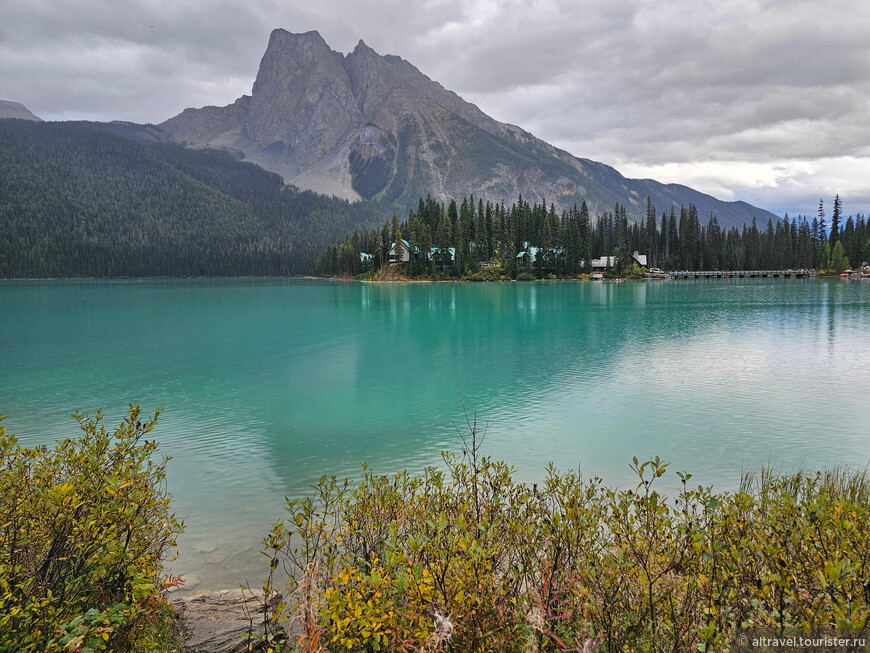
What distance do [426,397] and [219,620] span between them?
20872 millimetres

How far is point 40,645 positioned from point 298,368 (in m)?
34.2

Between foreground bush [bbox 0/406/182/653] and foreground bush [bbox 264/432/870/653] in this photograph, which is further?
foreground bush [bbox 0/406/182/653]

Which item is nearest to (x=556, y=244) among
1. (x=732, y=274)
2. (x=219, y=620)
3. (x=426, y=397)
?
(x=732, y=274)

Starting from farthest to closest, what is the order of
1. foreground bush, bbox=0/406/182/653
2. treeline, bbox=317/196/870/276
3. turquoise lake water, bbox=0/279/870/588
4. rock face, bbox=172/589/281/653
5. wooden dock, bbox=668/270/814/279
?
wooden dock, bbox=668/270/814/279
treeline, bbox=317/196/870/276
turquoise lake water, bbox=0/279/870/588
rock face, bbox=172/589/281/653
foreground bush, bbox=0/406/182/653

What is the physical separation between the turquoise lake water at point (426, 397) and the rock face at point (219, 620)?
1.83 m

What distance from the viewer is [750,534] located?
797 centimetres

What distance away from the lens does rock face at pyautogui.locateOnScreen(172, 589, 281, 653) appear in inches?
307

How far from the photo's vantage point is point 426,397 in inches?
1148

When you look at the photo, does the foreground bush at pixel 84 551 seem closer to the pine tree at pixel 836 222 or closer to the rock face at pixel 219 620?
the rock face at pixel 219 620

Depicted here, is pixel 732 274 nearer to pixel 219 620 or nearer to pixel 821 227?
pixel 821 227

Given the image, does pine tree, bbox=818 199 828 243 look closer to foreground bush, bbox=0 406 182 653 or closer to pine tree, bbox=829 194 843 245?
pine tree, bbox=829 194 843 245

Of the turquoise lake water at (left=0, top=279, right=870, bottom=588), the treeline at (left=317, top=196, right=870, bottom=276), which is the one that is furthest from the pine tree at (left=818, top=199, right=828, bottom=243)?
the turquoise lake water at (left=0, top=279, right=870, bottom=588)

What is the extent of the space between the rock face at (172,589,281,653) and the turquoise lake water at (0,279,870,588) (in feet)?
6.00

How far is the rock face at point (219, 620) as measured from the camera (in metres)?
7.79
